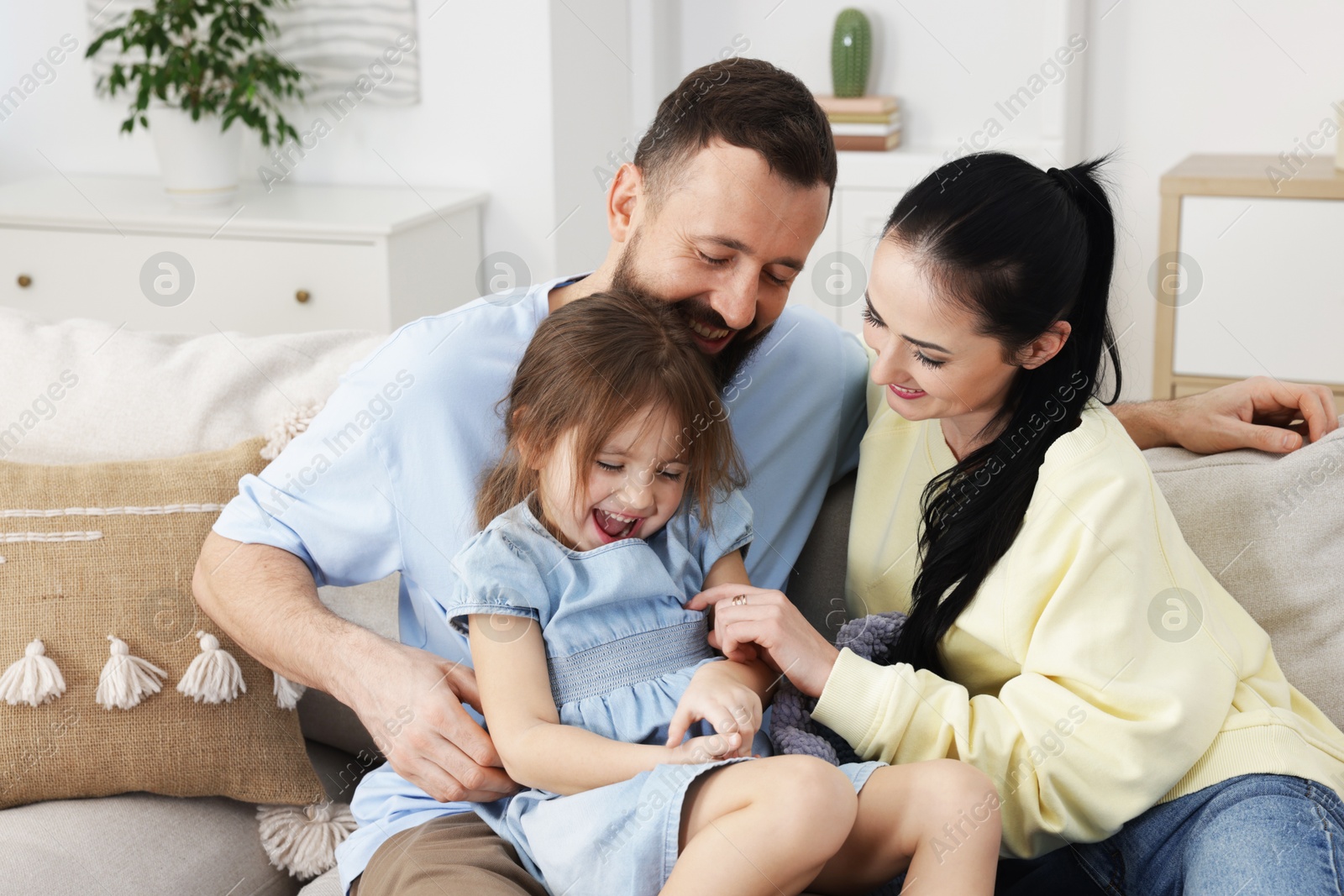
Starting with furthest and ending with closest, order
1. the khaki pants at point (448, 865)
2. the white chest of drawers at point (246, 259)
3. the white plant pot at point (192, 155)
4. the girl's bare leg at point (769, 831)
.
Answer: the white plant pot at point (192, 155) → the white chest of drawers at point (246, 259) → the khaki pants at point (448, 865) → the girl's bare leg at point (769, 831)

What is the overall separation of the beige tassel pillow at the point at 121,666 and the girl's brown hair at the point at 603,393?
398 mm

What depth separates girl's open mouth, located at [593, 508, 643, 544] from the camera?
1.26 metres

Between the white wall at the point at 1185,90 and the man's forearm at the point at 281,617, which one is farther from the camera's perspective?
the white wall at the point at 1185,90

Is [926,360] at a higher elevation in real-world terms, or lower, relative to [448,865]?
higher

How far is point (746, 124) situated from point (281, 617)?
0.75m

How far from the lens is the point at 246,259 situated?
3104 mm

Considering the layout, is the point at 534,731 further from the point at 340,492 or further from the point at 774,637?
the point at 340,492

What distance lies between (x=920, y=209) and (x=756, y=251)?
0.20 m

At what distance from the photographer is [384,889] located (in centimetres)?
118

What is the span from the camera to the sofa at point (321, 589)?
1387 millimetres

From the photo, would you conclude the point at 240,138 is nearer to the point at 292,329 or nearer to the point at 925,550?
the point at 292,329

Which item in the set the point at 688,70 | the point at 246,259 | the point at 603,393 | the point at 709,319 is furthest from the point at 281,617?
the point at 688,70

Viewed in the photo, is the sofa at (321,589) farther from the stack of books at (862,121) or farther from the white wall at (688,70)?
the stack of books at (862,121)

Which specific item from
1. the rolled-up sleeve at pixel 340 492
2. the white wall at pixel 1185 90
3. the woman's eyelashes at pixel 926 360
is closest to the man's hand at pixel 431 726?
the rolled-up sleeve at pixel 340 492
